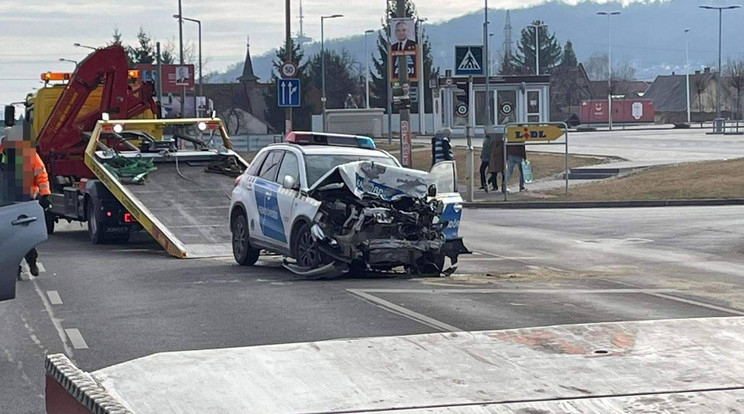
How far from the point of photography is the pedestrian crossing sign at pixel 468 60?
31.0 meters

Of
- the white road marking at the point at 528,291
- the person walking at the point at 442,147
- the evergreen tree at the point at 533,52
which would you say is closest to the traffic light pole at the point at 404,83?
the person walking at the point at 442,147

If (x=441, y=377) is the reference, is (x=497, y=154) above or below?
above

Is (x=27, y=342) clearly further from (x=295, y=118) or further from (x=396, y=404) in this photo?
(x=295, y=118)

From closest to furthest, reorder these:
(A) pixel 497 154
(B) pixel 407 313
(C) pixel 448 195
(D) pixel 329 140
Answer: (B) pixel 407 313
(C) pixel 448 195
(D) pixel 329 140
(A) pixel 497 154

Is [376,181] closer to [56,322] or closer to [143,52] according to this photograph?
[56,322]

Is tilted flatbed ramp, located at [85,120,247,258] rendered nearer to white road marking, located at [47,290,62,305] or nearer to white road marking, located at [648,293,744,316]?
white road marking, located at [47,290,62,305]

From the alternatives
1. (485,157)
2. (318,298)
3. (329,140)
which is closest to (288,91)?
(485,157)

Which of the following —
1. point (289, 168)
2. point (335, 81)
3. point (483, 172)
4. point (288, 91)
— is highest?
point (335, 81)

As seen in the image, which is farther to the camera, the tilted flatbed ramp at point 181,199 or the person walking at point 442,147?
the person walking at point 442,147

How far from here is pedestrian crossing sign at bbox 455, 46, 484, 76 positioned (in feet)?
102

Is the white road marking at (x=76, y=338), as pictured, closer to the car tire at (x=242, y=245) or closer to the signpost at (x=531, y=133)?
the car tire at (x=242, y=245)

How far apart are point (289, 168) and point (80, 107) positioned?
926 cm

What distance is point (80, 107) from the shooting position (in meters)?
24.0

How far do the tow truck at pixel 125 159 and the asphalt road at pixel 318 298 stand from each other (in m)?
0.58
